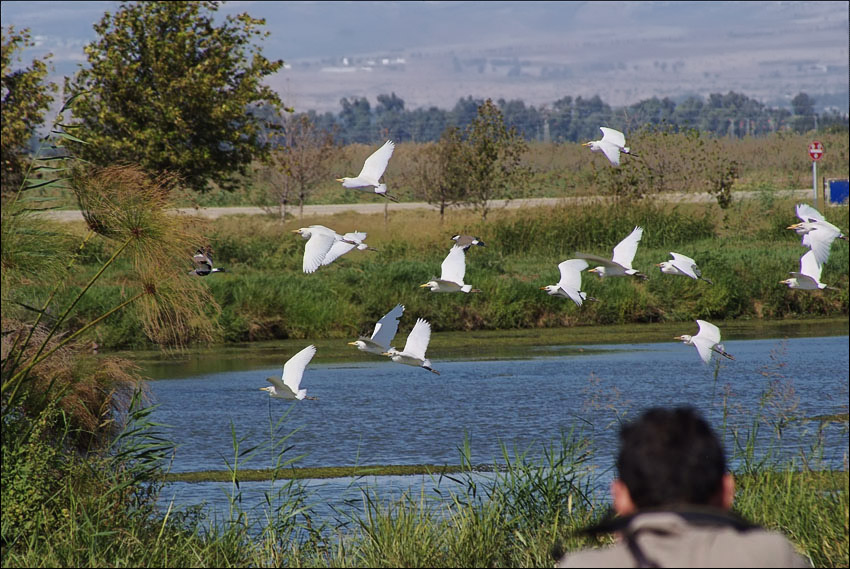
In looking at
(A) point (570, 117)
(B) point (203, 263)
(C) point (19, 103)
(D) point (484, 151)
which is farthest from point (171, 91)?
(A) point (570, 117)

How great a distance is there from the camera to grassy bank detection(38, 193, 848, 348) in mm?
19156

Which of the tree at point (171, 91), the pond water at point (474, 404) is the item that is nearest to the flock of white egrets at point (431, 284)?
the pond water at point (474, 404)

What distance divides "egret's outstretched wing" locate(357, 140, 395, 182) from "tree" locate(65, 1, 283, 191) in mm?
17052

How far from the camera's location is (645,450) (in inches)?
90.8

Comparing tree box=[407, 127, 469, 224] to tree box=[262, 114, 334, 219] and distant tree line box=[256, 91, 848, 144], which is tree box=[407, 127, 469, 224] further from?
distant tree line box=[256, 91, 848, 144]

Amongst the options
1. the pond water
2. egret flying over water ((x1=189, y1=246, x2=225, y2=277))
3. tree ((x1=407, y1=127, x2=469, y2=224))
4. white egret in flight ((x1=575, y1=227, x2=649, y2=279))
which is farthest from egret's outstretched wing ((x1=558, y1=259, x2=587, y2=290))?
tree ((x1=407, y1=127, x2=469, y2=224))

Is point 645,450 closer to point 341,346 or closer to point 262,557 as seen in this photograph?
point 262,557

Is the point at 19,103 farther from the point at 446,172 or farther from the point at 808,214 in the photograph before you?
the point at 808,214

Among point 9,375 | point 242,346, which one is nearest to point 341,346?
point 242,346

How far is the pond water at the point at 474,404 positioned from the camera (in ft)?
35.0

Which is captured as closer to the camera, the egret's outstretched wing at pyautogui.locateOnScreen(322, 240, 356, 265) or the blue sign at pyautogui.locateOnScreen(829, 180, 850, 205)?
the egret's outstretched wing at pyautogui.locateOnScreen(322, 240, 356, 265)

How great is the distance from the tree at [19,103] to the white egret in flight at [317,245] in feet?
59.5

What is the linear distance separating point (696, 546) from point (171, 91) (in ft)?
74.4

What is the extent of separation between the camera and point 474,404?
13.9 metres
